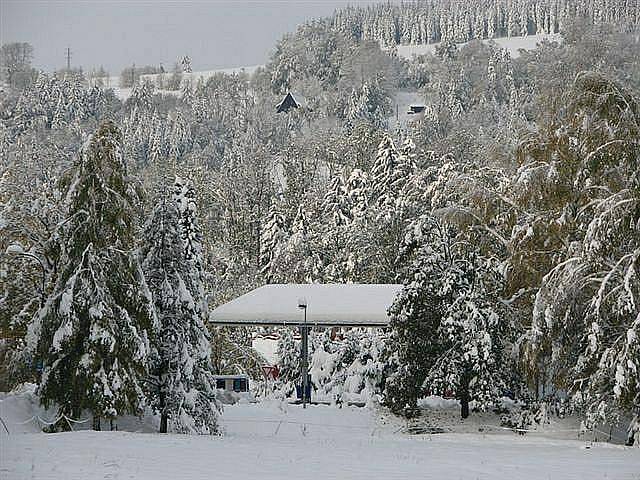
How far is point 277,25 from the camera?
2108 cm

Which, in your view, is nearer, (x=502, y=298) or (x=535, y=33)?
(x=502, y=298)

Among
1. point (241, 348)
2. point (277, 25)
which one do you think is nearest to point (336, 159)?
point (241, 348)

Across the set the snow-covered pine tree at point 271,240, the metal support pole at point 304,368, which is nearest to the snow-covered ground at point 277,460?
the metal support pole at point 304,368

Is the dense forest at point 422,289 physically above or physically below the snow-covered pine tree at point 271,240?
below

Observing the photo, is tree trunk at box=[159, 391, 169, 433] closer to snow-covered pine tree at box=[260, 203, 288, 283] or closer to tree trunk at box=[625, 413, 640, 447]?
tree trunk at box=[625, 413, 640, 447]

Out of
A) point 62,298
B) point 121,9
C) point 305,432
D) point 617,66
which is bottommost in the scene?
point 305,432

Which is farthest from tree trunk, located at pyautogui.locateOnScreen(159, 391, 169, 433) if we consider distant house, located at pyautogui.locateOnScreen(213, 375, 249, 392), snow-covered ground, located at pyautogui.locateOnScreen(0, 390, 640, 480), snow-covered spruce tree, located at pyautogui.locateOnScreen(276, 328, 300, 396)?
snow-covered spruce tree, located at pyautogui.locateOnScreen(276, 328, 300, 396)

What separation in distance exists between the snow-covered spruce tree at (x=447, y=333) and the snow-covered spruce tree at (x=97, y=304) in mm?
6807

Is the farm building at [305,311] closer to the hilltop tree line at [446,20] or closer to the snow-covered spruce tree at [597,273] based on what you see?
the snow-covered spruce tree at [597,273]

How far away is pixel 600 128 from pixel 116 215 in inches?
383

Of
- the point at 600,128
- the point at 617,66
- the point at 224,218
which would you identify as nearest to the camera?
the point at 600,128

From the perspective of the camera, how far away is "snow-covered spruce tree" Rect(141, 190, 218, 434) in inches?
661

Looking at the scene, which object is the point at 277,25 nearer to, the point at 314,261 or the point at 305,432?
the point at 305,432

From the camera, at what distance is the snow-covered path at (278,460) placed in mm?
10320
